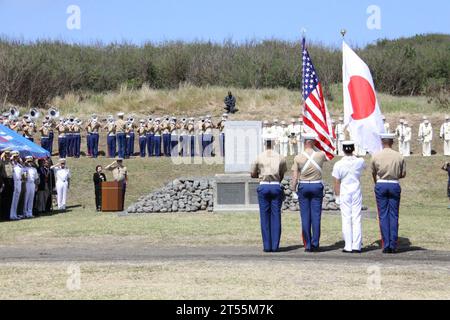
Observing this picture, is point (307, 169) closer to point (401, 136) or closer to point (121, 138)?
point (121, 138)

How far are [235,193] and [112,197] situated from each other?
14.1 ft

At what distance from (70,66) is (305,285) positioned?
191ft

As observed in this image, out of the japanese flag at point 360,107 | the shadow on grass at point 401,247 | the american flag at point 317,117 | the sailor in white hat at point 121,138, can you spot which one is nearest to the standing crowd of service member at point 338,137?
the sailor in white hat at point 121,138

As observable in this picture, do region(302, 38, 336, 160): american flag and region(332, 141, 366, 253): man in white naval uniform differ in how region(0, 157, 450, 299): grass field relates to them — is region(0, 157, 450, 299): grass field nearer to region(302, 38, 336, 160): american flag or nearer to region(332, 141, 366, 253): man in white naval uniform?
region(332, 141, 366, 253): man in white naval uniform

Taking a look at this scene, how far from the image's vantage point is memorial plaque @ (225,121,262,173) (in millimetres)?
25141

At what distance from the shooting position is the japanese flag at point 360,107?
17.7 meters

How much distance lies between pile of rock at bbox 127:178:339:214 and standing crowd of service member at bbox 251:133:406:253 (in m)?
10.1

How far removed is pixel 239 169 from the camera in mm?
25672

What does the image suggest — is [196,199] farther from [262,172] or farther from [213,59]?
[213,59]

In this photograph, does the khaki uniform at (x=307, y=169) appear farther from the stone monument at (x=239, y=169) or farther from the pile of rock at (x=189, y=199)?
the pile of rock at (x=189, y=199)

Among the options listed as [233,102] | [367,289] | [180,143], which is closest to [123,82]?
[233,102]

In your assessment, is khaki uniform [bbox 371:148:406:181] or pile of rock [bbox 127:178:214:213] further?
pile of rock [bbox 127:178:214:213]

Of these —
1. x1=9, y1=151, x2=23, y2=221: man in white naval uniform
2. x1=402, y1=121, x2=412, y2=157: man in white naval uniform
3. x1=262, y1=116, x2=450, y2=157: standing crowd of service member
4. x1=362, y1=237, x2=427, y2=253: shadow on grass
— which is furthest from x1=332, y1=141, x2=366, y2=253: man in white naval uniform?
x1=402, y1=121, x2=412, y2=157: man in white naval uniform

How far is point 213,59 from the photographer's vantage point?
74.4m
